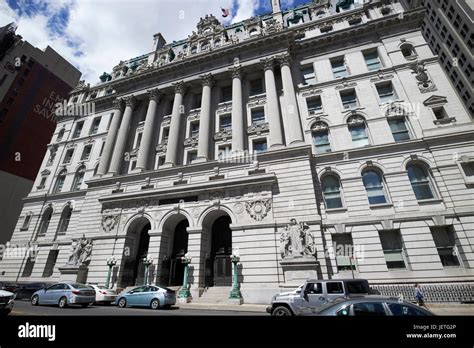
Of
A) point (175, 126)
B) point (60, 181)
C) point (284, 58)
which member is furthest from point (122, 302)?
point (284, 58)

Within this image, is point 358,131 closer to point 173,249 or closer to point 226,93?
point 226,93

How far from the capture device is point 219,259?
19609 millimetres

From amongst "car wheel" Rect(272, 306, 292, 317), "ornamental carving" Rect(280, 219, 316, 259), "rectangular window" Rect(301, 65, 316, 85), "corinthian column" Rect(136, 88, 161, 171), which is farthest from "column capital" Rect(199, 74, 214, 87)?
"car wheel" Rect(272, 306, 292, 317)

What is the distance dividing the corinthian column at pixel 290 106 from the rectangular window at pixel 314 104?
1.82 meters

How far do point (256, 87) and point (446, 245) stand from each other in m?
23.9

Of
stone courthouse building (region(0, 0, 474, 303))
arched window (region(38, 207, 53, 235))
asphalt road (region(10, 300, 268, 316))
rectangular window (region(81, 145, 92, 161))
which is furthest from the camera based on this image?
rectangular window (region(81, 145, 92, 161))

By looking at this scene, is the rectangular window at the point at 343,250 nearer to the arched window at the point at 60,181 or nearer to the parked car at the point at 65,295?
the parked car at the point at 65,295

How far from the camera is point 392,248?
16656mm

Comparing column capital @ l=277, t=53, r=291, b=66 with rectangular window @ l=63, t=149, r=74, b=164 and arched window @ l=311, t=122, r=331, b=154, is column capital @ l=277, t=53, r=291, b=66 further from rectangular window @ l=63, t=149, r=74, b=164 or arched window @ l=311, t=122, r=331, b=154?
rectangular window @ l=63, t=149, r=74, b=164

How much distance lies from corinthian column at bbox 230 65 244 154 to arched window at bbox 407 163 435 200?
14684 millimetres

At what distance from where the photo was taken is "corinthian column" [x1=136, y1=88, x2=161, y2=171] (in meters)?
25.5

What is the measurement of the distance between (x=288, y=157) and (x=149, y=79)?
24.1 metres

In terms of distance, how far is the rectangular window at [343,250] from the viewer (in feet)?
54.9
